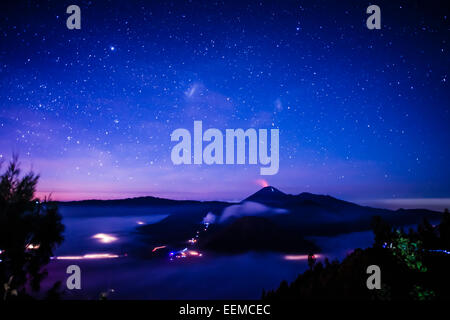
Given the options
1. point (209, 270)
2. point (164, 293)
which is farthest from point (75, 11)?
point (209, 270)

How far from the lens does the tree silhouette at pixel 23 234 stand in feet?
35.2

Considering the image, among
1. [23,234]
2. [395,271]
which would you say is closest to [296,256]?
[395,271]

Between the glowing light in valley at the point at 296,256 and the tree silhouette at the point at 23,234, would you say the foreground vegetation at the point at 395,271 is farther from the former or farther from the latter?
the glowing light in valley at the point at 296,256

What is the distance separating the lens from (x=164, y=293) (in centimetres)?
11300

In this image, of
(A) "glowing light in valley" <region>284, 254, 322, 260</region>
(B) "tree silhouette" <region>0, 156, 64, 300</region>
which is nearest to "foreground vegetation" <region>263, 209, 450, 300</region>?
(B) "tree silhouette" <region>0, 156, 64, 300</region>

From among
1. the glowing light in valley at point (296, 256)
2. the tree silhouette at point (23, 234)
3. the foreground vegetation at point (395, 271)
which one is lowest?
the glowing light in valley at point (296, 256)

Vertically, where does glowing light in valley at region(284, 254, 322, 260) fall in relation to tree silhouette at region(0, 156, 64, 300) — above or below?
below

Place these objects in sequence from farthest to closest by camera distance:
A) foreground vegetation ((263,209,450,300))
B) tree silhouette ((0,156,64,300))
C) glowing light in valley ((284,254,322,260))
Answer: glowing light in valley ((284,254,322,260)) < foreground vegetation ((263,209,450,300)) < tree silhouette ((0,156,64,300))

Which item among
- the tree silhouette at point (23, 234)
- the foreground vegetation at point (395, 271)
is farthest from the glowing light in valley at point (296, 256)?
the tree silhouette at point (23, 234)

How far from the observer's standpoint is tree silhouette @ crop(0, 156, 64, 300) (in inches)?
423

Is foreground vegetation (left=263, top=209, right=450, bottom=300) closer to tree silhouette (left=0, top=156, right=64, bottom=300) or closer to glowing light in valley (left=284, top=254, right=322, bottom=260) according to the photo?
tree silhouette (left=0, top=156, right=64, bottom=300)

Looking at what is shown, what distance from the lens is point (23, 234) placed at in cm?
1149
